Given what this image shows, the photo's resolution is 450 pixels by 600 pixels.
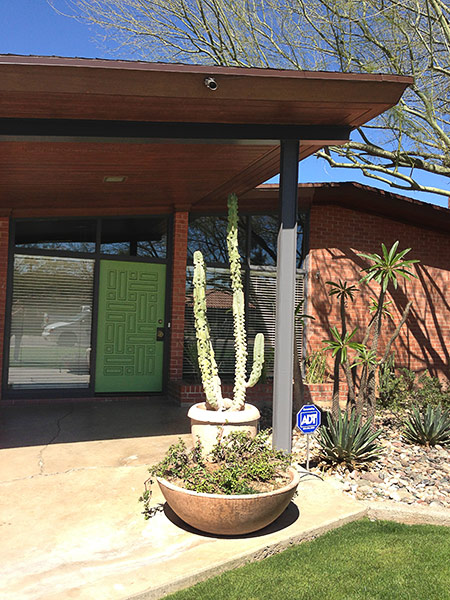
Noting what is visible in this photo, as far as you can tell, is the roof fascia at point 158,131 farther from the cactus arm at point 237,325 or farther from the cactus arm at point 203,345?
the cactus arm at point 203,345

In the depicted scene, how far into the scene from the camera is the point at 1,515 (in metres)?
3.75

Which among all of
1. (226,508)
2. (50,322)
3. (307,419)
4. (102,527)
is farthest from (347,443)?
(50,322)

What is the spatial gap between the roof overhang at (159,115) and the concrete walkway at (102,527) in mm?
2826

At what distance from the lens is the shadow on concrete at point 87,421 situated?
19.3ft

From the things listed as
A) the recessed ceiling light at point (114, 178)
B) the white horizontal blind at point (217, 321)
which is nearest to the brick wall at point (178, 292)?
the white horizontal blind at point (217, 321)

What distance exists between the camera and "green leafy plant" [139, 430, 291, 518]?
138 inches

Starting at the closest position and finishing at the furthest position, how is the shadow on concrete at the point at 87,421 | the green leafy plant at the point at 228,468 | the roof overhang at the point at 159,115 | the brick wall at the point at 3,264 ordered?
the green leafy plant at the point at 228,468, the roof overhang at the point at 159,115, the shadow on concrete at the point at 87,421, the brick wall at the point at 3,264

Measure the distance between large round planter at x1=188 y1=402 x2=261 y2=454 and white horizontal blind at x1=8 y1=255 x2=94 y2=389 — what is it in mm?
3893

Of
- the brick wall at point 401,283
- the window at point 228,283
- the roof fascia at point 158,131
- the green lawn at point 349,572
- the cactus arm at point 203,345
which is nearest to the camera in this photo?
the green lawn at point 349,572

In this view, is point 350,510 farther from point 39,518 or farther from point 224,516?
point 39,518

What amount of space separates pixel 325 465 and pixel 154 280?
4539 mm

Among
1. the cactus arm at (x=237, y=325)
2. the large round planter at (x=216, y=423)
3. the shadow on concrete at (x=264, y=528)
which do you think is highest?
the cactus arm at (x=237, y=325)

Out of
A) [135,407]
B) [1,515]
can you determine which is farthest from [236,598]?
[135,407]

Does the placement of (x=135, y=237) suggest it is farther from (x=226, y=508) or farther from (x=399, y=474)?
(x=226, y=508)
